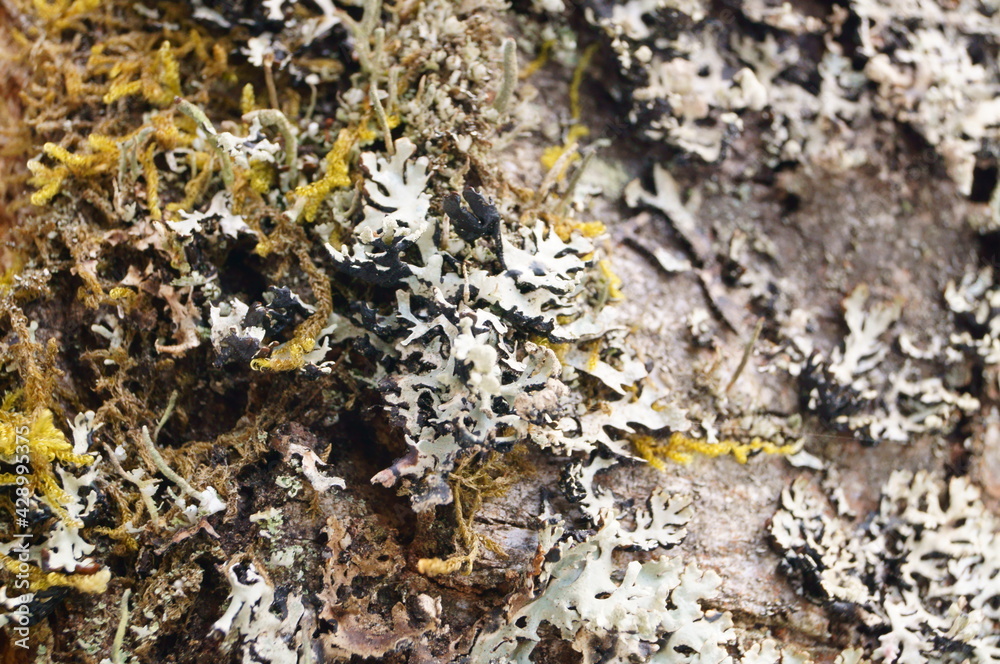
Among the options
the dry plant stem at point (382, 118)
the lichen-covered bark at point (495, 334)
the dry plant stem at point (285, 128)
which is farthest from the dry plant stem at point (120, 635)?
the dry plant stem at point (382, 118)

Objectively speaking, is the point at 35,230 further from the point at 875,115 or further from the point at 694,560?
the point at 875,115

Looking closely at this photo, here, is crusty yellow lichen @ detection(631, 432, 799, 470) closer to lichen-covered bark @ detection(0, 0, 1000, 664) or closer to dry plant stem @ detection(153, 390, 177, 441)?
lichen-covered bark @ detection(0, 0, 1000, 664)

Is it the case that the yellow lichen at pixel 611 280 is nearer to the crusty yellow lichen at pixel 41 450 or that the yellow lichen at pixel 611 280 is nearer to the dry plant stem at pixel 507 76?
the dry plant stem at pixel 507 76

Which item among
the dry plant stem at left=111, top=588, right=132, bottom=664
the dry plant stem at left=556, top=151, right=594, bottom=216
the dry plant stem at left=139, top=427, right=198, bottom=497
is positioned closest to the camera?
the dry plant stem at left=111, top=588, right=132, bottom=664

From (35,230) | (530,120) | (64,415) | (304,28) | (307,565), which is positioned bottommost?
(307,565)

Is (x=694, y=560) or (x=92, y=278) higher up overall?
(x=92, y=278)

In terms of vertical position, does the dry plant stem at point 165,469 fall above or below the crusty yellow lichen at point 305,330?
below

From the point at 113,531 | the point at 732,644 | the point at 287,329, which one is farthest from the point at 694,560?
the point at 113,531

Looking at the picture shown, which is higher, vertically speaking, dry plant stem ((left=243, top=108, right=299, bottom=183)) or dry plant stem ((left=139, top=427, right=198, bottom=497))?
dry plant stem ((left=243, top=108, right=299, bottom=183))

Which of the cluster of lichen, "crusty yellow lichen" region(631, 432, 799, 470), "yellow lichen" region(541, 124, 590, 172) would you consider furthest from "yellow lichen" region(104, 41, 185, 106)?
"crusty yellow lichen" region(631, 432, 799, 470)
